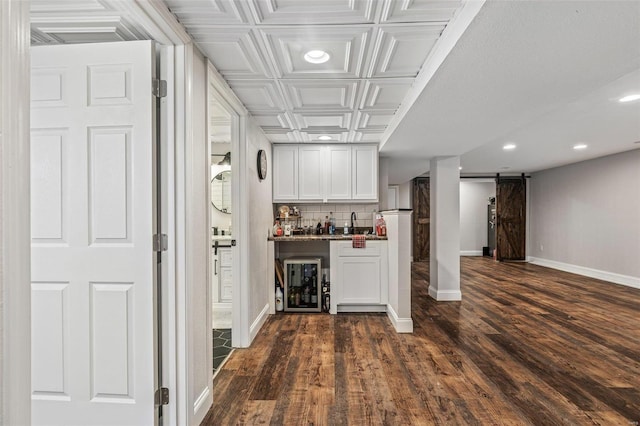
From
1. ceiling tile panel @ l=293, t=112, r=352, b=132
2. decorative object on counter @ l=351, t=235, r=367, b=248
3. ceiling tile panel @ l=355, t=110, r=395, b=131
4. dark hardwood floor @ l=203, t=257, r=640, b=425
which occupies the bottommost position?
dark hardwood floor @ l=203, t=257, r=640, b=425

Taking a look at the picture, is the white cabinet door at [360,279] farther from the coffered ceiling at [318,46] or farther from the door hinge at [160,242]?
the door hinge at [160,242]

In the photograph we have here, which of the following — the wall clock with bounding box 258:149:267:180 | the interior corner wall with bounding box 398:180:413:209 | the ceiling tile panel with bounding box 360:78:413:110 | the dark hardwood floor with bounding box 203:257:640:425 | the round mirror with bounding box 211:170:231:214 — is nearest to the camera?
the dark hardwood floor with bounding box 203:257:640:425

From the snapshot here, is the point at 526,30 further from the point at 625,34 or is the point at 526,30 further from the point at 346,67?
the point at 346,67

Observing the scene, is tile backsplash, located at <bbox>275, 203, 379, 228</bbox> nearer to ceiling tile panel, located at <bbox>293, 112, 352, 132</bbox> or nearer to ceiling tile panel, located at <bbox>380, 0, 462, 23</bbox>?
ceiling tile panel, located at <bbox>293, 112, 352, 132</bbox>

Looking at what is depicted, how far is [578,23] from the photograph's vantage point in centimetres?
151

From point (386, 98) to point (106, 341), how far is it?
2.66 meters

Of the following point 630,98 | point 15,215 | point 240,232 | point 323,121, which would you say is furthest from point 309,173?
point 15,215

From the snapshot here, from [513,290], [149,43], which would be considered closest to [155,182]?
[149,43]

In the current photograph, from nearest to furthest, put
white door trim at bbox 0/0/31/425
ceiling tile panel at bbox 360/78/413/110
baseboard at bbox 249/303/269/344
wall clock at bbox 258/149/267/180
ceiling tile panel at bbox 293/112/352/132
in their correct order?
white door trim at bbox 0/0/31/425 < ceiling tile panel at bbox 360/78/413/110 < baseboard at bbox 249/303/269/344 < ceiling tile panel at bbox 293/112/352/132 < wall clock at bbox 258/149/267/180

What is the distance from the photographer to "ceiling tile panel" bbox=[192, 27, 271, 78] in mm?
1874

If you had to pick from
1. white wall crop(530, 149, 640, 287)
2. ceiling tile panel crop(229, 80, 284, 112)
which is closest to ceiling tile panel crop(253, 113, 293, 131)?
ceiling tile panel crop(229, 80, 284, 112)

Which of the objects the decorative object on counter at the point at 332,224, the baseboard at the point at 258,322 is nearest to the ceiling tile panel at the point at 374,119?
the decorative object on counter at the point at 332,224

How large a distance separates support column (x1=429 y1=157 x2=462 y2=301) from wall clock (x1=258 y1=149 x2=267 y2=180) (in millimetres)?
2530

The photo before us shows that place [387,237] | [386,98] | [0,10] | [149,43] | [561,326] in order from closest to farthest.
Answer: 1. [0,10]
2. [149,43]
3. [386,98]
4. [561,326]
5. [387,237]
